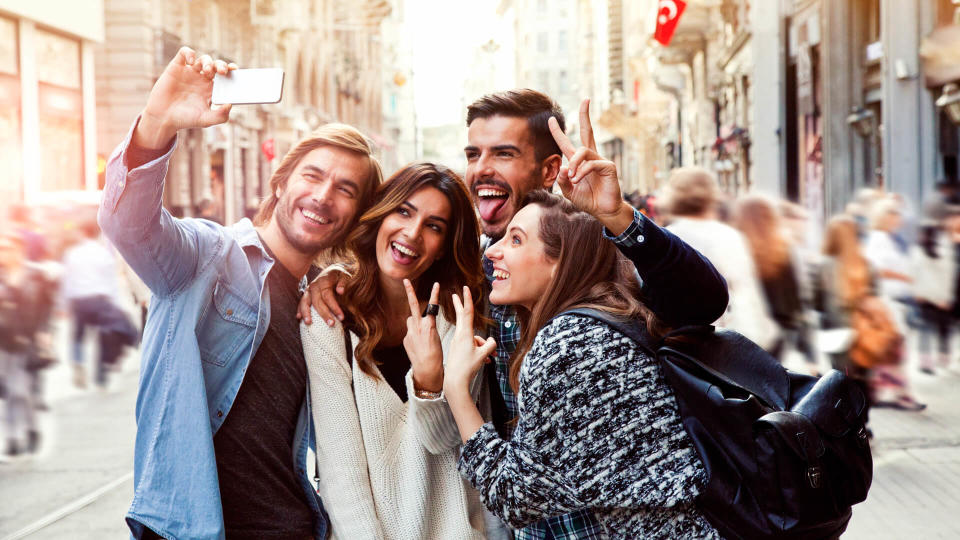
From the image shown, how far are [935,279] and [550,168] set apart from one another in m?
7.01

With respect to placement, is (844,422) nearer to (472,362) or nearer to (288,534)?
(472,362)

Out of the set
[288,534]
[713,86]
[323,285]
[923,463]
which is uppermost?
[713,86]

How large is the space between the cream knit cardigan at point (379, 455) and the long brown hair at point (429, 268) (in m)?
0.14

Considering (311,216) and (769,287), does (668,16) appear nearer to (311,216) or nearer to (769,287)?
(769,287)

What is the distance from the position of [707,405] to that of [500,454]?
0.51m

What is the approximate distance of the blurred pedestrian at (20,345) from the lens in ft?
25.8

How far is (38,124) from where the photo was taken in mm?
18719

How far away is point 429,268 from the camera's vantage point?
10.7 feet

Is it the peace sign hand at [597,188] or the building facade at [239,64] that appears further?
the building facade at [239,64]

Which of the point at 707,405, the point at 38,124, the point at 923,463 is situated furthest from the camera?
the point at 38,124

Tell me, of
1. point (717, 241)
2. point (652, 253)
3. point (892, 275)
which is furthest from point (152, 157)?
point (892, 275)

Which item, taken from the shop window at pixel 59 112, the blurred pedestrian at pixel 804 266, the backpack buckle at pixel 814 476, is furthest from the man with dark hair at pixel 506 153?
the shop window at pixel 59 112

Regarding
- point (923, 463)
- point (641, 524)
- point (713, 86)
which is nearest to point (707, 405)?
point (641, 524)

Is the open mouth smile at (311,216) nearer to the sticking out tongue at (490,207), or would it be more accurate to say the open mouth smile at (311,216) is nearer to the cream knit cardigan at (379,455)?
the cream knit cardigan at (379,455)
